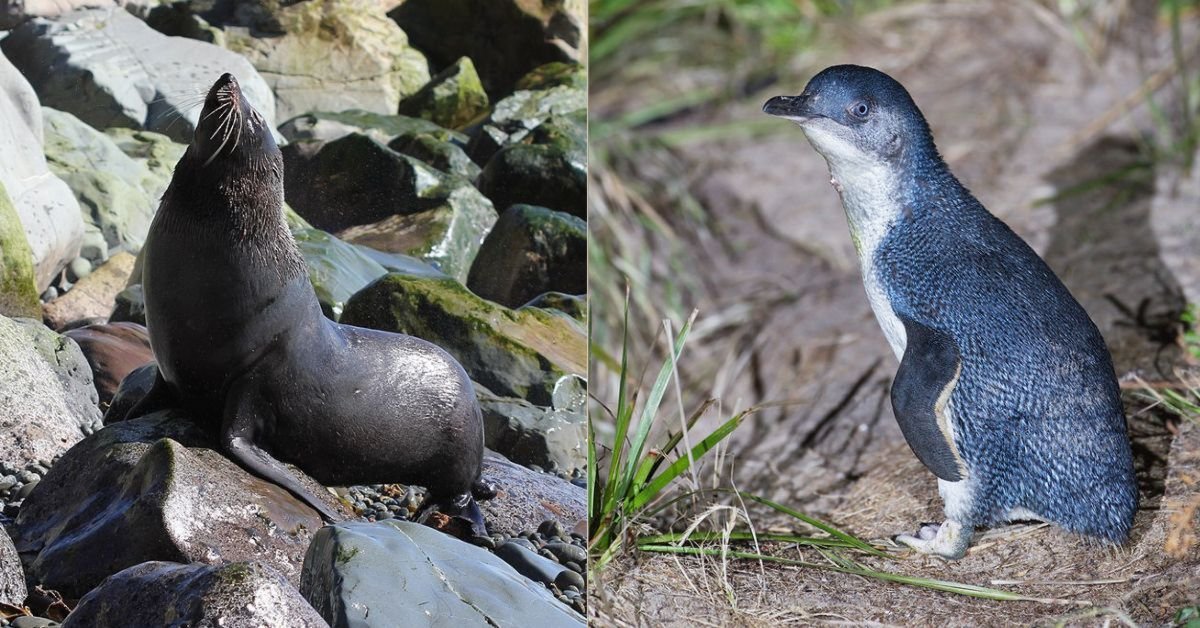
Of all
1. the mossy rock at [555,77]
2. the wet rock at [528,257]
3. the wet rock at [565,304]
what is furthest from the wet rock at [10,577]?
the mossy rock at [555,77]

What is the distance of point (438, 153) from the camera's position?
9.70 ft

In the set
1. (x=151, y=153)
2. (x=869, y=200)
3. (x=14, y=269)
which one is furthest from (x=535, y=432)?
(x=14, y=269)

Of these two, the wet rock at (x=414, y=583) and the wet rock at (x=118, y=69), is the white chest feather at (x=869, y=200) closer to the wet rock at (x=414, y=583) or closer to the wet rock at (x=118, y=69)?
the wet rock at (x=414, y=583)

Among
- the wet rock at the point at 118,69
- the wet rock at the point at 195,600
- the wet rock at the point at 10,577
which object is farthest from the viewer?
the wet rock at the point at 118,69

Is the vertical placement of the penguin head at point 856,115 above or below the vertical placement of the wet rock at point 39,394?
above

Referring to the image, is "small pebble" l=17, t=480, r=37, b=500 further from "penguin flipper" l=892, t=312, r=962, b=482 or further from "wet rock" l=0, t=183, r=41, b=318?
"penguin flipper" l=892, t=312, r=962, b=482

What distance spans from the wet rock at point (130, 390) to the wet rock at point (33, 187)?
24 centimetres

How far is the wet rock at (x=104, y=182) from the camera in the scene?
8.28 feet

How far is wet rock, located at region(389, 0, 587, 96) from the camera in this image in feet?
9.63

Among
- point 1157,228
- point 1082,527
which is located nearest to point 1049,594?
point 1082,527

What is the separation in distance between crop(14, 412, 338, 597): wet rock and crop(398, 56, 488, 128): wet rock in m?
0.90

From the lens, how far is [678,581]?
9.46 ft

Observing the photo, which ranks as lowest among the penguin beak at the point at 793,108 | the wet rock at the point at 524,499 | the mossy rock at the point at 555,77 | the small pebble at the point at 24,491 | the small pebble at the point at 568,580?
the small pebble at the point at 24,491

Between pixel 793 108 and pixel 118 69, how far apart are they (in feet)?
4.58
